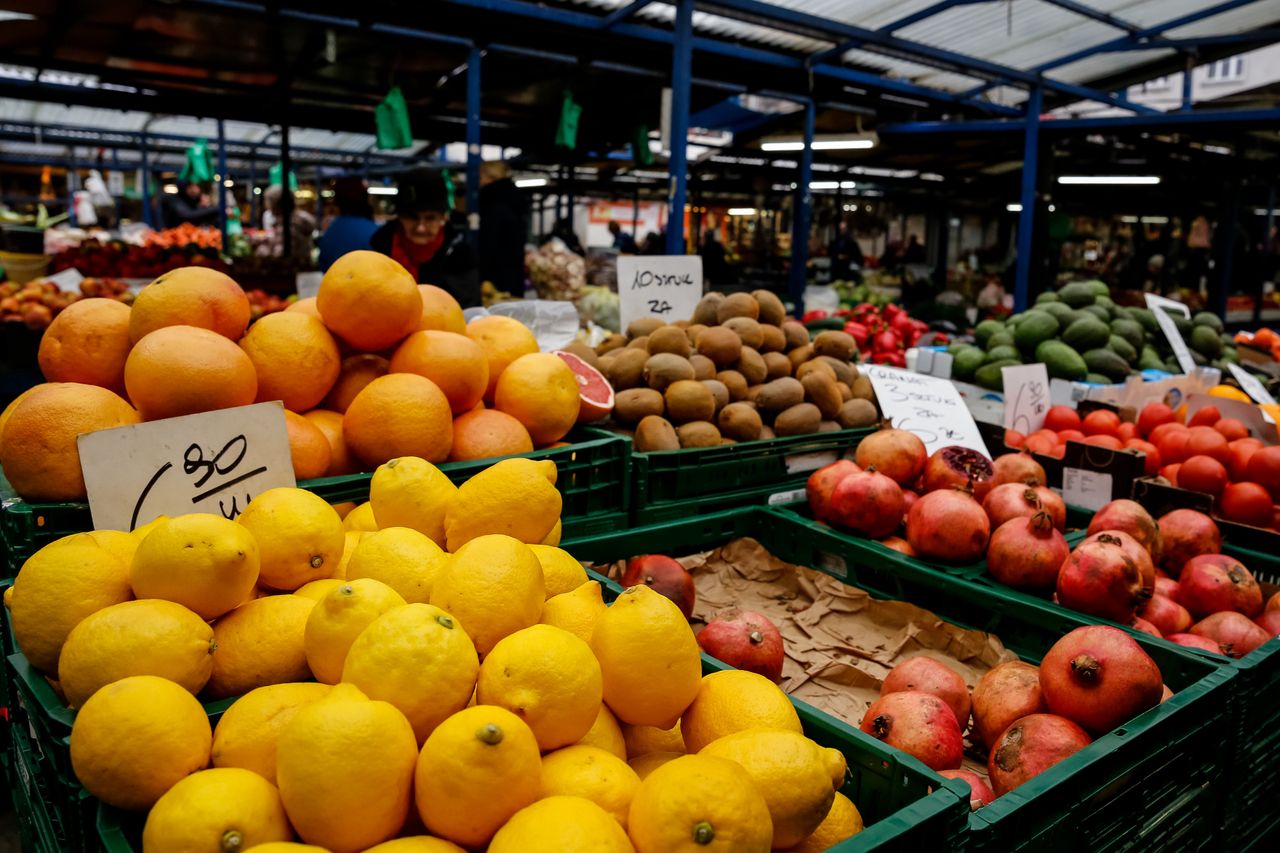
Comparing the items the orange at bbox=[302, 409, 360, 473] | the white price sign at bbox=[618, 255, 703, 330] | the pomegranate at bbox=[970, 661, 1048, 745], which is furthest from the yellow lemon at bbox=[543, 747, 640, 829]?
the white price sign at bbox=[618, 255, 703, 330]

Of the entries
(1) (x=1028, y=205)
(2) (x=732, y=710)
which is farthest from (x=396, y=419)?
(1) (x=1028, y=205)

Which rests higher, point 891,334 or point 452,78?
point 452,78

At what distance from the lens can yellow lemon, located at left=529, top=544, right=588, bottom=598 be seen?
1.50 metres

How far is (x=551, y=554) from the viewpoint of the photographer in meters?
1.54

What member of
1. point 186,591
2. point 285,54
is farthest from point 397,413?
point 285,54

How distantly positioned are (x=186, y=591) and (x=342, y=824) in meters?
0.50

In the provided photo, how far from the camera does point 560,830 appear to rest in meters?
0.90

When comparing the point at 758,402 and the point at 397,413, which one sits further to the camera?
the point at 758,402

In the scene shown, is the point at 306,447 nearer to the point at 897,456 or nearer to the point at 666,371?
the point at 666,371

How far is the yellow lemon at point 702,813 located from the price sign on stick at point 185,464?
1.21 m

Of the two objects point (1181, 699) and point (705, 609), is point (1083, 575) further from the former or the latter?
point (705, 609)

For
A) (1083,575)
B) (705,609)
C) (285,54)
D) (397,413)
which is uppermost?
(285,54)

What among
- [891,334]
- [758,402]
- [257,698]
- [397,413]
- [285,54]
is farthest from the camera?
[285,54]

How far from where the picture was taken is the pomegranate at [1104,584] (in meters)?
2.00
